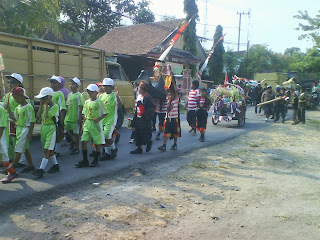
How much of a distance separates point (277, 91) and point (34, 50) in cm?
1114

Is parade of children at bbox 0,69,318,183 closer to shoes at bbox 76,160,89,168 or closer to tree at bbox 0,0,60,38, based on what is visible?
shoes at bbox 76,160,89,168

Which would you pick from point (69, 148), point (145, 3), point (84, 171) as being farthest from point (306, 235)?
point (145, 3)

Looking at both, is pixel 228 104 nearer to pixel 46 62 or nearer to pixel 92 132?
pixel 46 62

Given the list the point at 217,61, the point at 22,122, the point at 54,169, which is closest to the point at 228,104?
the point at 54,169

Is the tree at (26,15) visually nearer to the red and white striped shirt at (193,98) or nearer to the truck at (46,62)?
the truck at (46,62)

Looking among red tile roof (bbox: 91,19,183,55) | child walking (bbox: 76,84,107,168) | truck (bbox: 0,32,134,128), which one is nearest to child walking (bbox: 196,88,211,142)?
truck (bbox: 0,32,134,128)

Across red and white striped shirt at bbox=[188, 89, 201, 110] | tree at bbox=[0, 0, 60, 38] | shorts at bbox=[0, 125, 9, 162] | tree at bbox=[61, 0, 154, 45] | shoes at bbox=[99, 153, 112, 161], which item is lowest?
shoes at bbox=[99, 153, 112, 161]

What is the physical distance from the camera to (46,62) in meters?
8.56

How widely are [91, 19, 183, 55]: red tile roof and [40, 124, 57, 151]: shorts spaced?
20835 mm

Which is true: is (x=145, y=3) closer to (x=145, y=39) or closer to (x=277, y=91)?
(x=145, y=39)

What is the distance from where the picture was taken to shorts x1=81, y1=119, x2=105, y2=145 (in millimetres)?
5672

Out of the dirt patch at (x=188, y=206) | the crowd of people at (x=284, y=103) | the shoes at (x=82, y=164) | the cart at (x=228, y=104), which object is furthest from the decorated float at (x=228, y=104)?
the shoes at (x=82, y=164)

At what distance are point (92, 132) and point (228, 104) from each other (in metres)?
7.79

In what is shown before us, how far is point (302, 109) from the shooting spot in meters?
14.2
